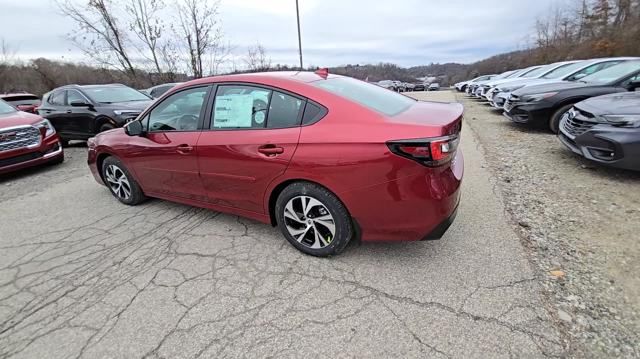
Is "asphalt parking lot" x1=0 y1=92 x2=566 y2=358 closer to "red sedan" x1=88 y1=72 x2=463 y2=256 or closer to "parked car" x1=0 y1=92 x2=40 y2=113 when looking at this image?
"red sedan" x1=88 y1=72 x2=463 y2=256

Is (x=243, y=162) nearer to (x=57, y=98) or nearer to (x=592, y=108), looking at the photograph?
(x=592, y=108)

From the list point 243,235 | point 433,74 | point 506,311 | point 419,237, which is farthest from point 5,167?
point 433,74

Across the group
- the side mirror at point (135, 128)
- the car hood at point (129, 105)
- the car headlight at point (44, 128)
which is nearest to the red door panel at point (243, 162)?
the side mirror at point (135, 128)

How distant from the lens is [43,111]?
29.1ft

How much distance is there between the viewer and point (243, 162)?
9.50ft

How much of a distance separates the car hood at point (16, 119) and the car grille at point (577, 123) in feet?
29.7

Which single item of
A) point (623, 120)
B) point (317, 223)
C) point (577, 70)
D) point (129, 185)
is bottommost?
point (317, 223)

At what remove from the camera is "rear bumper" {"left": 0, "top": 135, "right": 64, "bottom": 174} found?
5.66 metres

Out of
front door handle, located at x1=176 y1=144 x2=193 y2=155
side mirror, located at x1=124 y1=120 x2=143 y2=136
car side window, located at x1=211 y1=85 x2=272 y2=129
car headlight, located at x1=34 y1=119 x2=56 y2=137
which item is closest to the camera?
car side window, located at x1=211 y1=85 x2=272 y2=129

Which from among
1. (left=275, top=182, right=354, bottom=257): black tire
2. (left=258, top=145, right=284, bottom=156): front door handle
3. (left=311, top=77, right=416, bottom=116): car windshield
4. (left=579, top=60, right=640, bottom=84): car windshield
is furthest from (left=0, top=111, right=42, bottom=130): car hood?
(left=579, top=60, right=640, bottom=84): car windshield

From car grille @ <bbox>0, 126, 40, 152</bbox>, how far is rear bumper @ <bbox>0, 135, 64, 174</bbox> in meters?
0.10

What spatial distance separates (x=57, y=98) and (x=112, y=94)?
1709mm

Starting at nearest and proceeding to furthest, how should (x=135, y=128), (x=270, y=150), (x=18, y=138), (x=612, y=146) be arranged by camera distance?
(x=270, y=150) → (x=135, y=128) → (x=612, y=146) → (x=18, y=138)

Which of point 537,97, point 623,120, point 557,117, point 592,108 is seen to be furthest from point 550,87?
point 623,120
